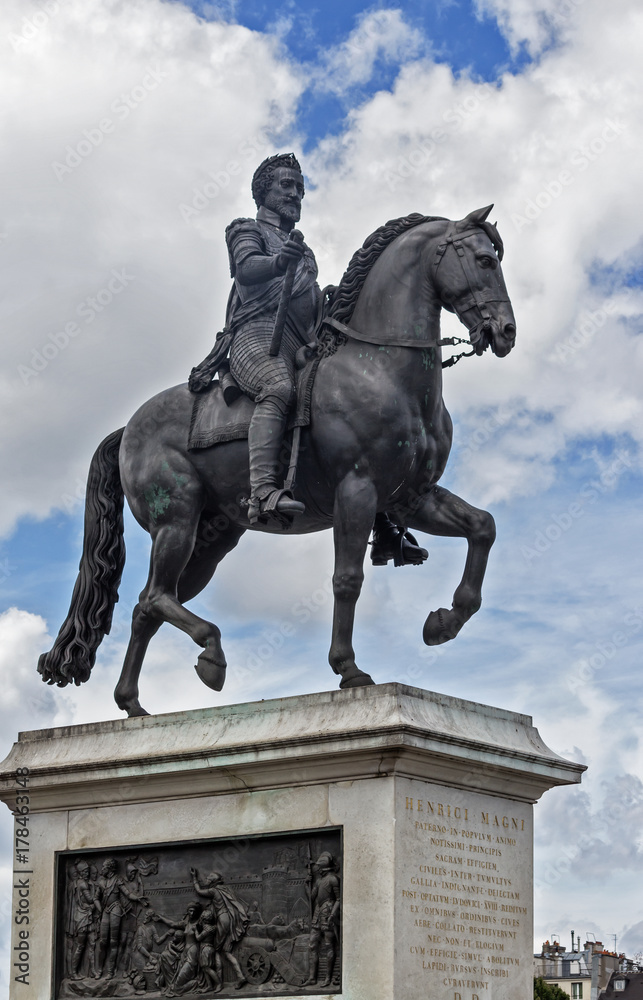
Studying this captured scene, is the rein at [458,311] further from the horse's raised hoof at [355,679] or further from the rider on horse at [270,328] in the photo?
the horse's raised hoof at [355,679]

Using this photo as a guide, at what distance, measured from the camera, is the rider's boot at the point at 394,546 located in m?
14.2

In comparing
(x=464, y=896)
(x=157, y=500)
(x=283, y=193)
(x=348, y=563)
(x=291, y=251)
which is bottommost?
(x=464, y=896)

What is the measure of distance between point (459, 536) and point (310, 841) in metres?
2.89

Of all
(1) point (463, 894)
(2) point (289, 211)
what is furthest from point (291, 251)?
(1) point (463, 894)

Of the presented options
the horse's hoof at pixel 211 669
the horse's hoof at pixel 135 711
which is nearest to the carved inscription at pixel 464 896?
the horse's hoof at pixel 211 669

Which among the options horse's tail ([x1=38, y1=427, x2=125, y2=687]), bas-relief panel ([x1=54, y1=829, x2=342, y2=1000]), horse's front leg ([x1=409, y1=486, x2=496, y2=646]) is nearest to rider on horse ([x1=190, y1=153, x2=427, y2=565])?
horse's front leg ([x1=409, y1=486, x2=496, y2=646])

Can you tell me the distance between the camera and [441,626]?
1359 cm

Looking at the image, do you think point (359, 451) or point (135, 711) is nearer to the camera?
point (359, 451)

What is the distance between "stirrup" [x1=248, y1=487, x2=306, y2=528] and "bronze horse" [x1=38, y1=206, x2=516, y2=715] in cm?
33

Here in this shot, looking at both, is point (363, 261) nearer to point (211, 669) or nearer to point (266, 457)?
point (266, 457)

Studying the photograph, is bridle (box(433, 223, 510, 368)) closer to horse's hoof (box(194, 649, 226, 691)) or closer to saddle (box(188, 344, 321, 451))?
saddle (box(188, 344, 321, 451))

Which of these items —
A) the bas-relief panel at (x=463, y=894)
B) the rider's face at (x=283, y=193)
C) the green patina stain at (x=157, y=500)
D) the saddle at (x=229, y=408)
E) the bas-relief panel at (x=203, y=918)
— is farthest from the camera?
the rider's face at (x=283, y=193)

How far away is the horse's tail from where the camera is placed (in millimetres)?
14805

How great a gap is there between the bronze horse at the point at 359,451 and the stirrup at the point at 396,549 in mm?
450
